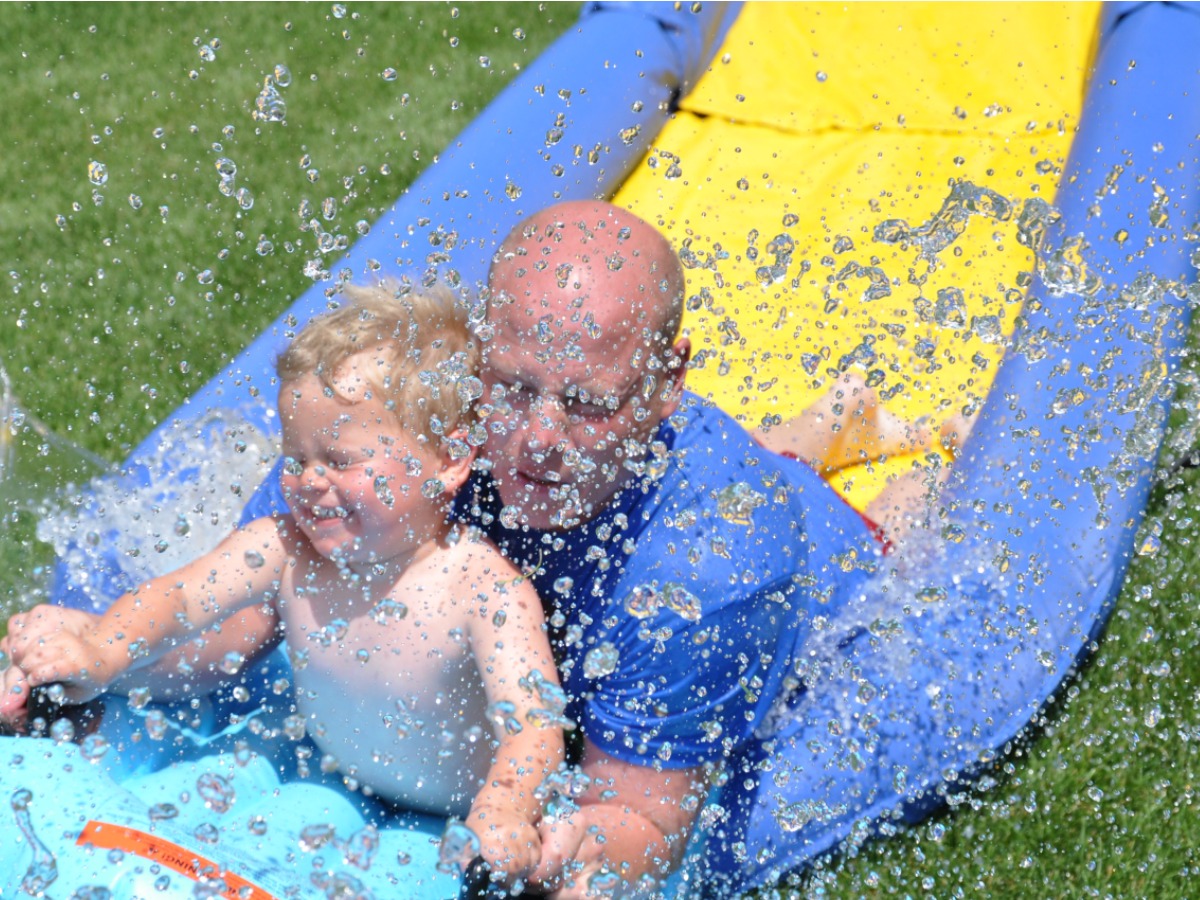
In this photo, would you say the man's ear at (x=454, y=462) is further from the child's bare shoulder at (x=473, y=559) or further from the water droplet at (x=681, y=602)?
the water droplet at (x=681, y=602)

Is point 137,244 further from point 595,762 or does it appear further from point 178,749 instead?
point 595,762

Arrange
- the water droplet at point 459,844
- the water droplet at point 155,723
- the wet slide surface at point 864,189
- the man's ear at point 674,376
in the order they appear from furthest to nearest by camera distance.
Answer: the wet slide surface at point 864,189
the water droplet at point 155,723
the man's ear at point 674,376
the water droplet at point 459,844

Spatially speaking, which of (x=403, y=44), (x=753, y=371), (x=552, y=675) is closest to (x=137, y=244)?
(x=403, y=44)

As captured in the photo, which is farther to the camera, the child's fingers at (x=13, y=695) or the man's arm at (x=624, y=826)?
the child's fingers at (x=13, y=695)

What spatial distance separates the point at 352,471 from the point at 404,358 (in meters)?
0.17

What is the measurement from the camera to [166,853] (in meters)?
1.86

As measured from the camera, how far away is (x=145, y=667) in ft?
6.84

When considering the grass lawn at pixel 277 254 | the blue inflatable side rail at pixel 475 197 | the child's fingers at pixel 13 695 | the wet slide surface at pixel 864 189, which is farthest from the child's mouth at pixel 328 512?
the wet slide surface at pixel 864 189

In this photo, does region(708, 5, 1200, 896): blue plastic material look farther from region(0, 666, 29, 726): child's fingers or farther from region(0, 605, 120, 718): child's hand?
region(0, 666, 29, 726): child's fingers

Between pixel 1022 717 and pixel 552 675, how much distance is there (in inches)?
37.4

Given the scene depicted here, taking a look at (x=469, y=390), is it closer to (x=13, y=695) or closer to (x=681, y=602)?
(x=681, y=602)

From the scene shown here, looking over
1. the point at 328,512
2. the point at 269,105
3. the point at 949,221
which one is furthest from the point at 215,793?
the point at 269,105

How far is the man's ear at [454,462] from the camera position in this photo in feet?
6.27

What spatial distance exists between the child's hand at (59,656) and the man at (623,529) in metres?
0.59
